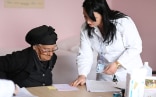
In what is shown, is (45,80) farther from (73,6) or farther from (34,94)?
(73,6)

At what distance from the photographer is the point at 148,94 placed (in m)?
1.47

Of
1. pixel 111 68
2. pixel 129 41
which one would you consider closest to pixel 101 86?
pixel 111 68

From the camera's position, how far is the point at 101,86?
5.99ft

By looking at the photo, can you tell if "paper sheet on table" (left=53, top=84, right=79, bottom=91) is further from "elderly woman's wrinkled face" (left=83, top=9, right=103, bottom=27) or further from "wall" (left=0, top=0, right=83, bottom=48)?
"wall" (left=0, top=0, right=83, bottom=48)

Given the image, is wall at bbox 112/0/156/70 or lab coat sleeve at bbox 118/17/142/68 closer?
lab coat sleeve at bbox 118/17/142/68

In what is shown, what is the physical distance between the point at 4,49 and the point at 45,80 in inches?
36.3

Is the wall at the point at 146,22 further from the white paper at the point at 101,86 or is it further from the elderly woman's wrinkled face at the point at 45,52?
the elderly woman's wrinkled face at the point at 45,52

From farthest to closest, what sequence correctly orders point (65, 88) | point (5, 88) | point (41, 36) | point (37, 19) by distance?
point (37, 19), point (41, 36), point (65, 88), point (5, 88)

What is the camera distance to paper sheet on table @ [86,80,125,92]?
1.74 meters

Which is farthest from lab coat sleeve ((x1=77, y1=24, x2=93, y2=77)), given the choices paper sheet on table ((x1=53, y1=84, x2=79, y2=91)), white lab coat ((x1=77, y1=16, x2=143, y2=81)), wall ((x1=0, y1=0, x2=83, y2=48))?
wall ((x1=0, y1=0, x2=83, y2=48))

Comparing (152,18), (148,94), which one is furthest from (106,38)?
(152,18)

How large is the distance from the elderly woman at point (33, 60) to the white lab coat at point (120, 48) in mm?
239

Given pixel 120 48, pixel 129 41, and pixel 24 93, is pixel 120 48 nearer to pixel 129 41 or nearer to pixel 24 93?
pixel 129 41

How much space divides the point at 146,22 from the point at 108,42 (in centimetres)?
126
